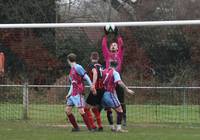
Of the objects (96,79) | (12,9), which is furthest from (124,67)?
(12,9)

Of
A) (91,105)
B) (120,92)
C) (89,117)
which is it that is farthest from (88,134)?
(120,92)

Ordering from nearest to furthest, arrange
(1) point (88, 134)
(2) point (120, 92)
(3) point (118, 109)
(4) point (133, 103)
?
(1) point (88, 134), (3) point (118, 109), (2) point (120, 92), (4) point (133, 103)

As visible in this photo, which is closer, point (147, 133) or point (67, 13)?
point (147, 133)

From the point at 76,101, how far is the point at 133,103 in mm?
4489

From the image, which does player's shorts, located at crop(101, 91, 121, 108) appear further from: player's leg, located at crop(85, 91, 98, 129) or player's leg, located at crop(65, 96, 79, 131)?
player's leg, located at crop(65, 96, 79, 131)

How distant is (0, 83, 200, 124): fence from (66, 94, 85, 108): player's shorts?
3251mm

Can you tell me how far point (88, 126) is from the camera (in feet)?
52.9

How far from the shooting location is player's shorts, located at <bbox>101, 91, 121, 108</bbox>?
1585 centimetres

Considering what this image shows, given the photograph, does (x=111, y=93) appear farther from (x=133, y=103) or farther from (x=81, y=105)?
(x=133, y=103)

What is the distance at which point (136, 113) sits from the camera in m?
19.9

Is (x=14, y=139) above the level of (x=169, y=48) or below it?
below

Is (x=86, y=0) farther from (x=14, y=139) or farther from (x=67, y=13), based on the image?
(x=14, y=139)

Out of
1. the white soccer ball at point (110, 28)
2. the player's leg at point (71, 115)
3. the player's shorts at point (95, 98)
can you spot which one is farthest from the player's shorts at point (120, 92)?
the white soccer ball at point (110, 28)

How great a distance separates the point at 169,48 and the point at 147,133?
5.67m
